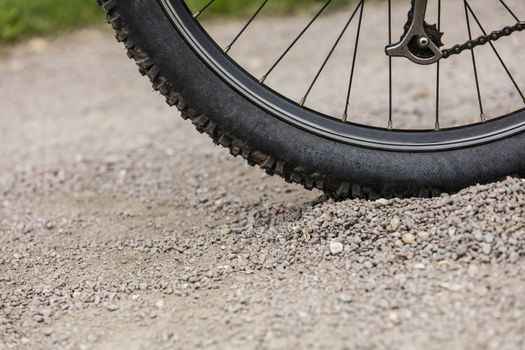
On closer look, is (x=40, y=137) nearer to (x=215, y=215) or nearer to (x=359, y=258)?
(x=215, y=215)

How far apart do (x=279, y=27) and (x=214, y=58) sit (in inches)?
103

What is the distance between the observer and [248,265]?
78.3 inches

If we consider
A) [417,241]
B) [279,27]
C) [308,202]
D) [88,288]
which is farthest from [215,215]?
[279,27]

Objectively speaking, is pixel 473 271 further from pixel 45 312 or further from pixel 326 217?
pixel 45 312

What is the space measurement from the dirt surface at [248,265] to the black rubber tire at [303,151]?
0.06m

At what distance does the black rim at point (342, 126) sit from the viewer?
2.03 meters

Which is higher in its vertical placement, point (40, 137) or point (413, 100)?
point (413, 100)

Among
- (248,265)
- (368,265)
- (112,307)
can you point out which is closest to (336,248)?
(368,265)

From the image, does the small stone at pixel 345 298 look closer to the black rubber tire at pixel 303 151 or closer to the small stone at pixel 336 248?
the small stone at pixel 336 248

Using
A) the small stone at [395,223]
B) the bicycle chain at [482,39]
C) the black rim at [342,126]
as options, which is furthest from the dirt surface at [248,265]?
the bicycle chain at [482,39]

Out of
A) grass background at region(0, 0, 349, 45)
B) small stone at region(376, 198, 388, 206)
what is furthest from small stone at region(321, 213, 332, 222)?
grass background at region(0, 0, 349, 45)

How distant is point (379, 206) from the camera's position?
6.71ft

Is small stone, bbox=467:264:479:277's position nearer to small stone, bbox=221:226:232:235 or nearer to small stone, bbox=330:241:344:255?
small stone, bbox=330:241:344:255

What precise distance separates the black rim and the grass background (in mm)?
2661
